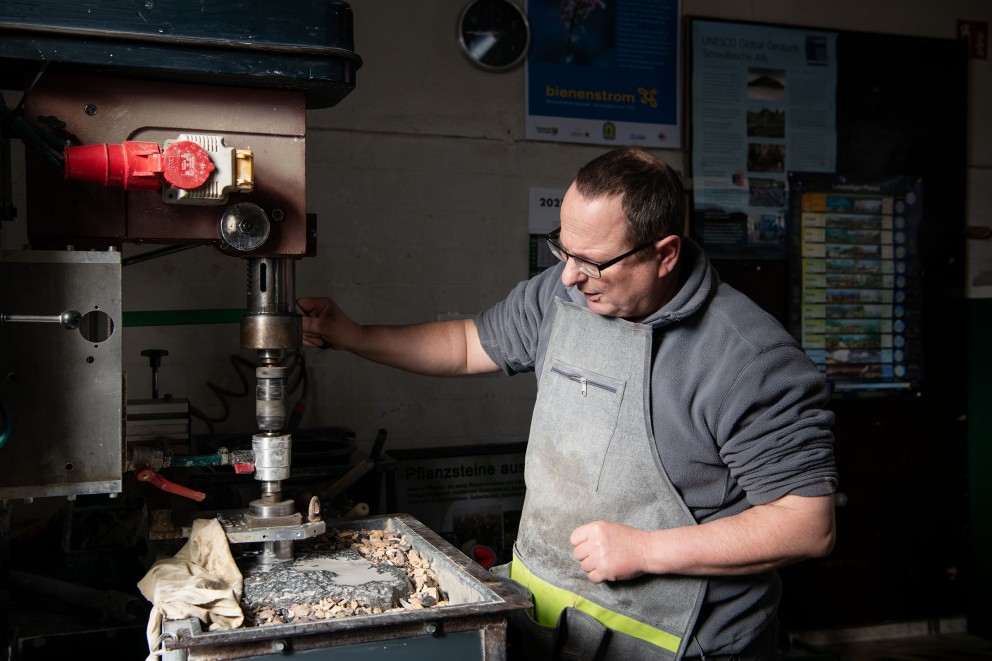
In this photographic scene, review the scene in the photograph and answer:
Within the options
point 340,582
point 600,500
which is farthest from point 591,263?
point 340,582

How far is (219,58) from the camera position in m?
1.30

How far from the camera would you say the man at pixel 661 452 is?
4.90ft

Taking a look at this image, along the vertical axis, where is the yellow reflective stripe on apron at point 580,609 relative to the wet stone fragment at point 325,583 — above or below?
below

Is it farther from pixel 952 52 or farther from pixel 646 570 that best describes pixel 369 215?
pixel 952 52

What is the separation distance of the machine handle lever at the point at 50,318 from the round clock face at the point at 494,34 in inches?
84.5

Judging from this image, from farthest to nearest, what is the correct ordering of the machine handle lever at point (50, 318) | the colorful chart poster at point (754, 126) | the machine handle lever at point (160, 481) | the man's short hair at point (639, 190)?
the colorful chart poster at point (754, 126), the man's short hair at point (639, 190), the machine handle lever at point (160, 481), the machine handle lever at point (50, 318)

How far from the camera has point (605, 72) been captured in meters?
3.25

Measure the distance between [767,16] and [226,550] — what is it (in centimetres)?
292

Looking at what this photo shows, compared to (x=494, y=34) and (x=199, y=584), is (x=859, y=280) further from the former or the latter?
(x=199, y=584)

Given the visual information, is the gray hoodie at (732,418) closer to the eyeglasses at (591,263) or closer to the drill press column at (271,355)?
the eyeglasses at (591,263)

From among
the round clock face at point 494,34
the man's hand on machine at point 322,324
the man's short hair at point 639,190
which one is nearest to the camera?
the man's short hair at point 639,190

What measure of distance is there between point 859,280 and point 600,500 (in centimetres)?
234

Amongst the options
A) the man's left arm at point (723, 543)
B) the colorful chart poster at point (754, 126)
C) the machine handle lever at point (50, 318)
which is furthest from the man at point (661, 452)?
the colorful chart poster at point (754, 126)

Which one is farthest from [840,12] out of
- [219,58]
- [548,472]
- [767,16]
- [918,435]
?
[219,58]
